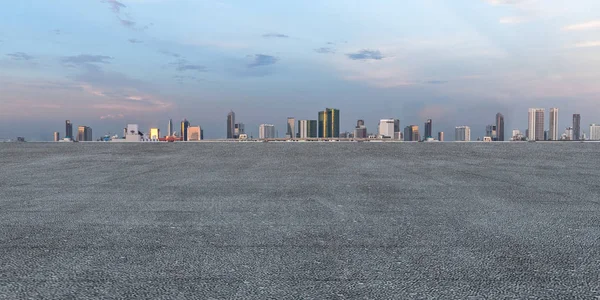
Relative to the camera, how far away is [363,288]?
3.03 meters

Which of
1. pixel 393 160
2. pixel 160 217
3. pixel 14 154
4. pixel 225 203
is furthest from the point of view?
pixel 14 154

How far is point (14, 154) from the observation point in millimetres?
12430

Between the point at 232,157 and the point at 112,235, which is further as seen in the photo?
the point at 232,157

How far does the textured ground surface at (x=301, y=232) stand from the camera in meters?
3.11

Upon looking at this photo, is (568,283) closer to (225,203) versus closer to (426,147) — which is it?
(225,203)

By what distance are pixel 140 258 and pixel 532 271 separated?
126 inches

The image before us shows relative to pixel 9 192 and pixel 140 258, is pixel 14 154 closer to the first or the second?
pixel 9 192

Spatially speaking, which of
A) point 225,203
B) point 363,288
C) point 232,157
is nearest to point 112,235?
point 225,203

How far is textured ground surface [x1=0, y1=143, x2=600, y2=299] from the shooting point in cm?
311

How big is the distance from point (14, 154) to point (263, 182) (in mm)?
8830

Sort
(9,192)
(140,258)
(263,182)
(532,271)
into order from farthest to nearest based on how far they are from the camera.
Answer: (263,182)
(9,192)
(140,258)
(532,271)

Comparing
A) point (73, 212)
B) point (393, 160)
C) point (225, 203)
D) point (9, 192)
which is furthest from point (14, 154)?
point (393, 160)

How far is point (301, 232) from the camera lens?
4.48 meters

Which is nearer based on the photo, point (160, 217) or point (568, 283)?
point (568, 283)
